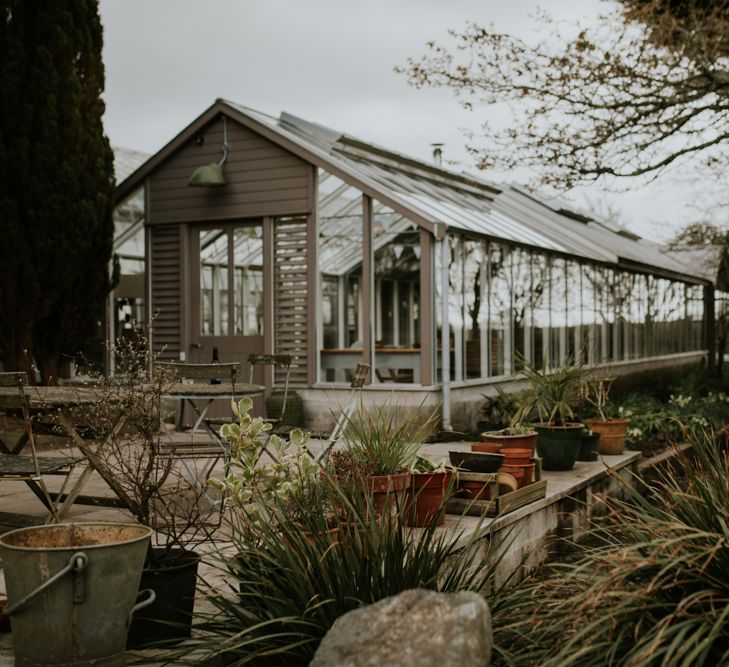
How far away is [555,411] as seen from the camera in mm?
7703

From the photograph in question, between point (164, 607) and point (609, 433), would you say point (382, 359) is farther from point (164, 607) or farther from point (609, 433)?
point (164, 607)

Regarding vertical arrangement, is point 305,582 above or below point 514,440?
below

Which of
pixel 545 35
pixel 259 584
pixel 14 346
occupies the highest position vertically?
pixel 545 35

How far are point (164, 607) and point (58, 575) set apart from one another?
0.64 metres

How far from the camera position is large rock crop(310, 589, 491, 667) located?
2.27 metres

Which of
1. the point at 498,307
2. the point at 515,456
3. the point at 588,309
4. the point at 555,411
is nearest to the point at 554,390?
the point at 555,411

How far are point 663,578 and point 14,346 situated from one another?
8535mm

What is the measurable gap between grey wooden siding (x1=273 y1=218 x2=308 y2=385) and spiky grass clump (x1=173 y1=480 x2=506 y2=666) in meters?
7.17

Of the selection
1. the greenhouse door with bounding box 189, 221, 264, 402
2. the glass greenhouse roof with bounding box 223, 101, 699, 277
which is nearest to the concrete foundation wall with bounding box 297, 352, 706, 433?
the greenhouse door with bounding box 189, 221, 264, 402

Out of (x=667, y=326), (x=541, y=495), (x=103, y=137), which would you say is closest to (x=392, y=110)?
(x=667, y=326)

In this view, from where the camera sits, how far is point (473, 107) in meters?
9.20

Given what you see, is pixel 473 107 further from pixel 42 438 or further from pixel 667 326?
pixel 667 326

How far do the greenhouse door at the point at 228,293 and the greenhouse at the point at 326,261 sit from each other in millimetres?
16

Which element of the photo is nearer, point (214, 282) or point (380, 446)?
point (380, 446)
